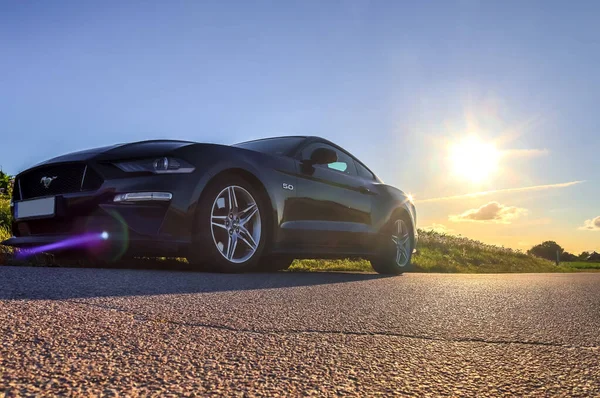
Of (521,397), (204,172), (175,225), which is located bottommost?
(521,397)

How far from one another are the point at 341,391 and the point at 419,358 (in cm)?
55

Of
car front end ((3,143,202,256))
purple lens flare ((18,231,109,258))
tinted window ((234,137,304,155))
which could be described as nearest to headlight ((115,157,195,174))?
car front end ((3,143,202,256))

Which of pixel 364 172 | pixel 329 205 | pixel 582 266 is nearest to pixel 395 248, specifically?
pixel 364 172

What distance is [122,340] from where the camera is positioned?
1.83 meters

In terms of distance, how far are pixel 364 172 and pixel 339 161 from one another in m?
0.66

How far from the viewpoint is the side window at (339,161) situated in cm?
615

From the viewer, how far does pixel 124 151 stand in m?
4.72

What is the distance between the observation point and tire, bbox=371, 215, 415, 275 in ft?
23.1

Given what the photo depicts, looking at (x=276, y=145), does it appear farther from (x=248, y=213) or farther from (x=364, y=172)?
(x=364, y=172)

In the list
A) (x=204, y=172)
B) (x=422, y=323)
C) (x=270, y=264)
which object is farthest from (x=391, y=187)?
(x=422, y=323)

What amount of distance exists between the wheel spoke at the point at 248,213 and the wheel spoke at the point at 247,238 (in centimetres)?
7

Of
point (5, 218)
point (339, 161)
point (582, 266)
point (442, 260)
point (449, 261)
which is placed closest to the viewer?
point (339, 161)

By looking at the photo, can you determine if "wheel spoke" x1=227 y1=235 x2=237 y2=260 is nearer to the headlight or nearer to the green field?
the headlight

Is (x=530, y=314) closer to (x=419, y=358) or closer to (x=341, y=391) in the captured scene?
(x=419, y=358)
